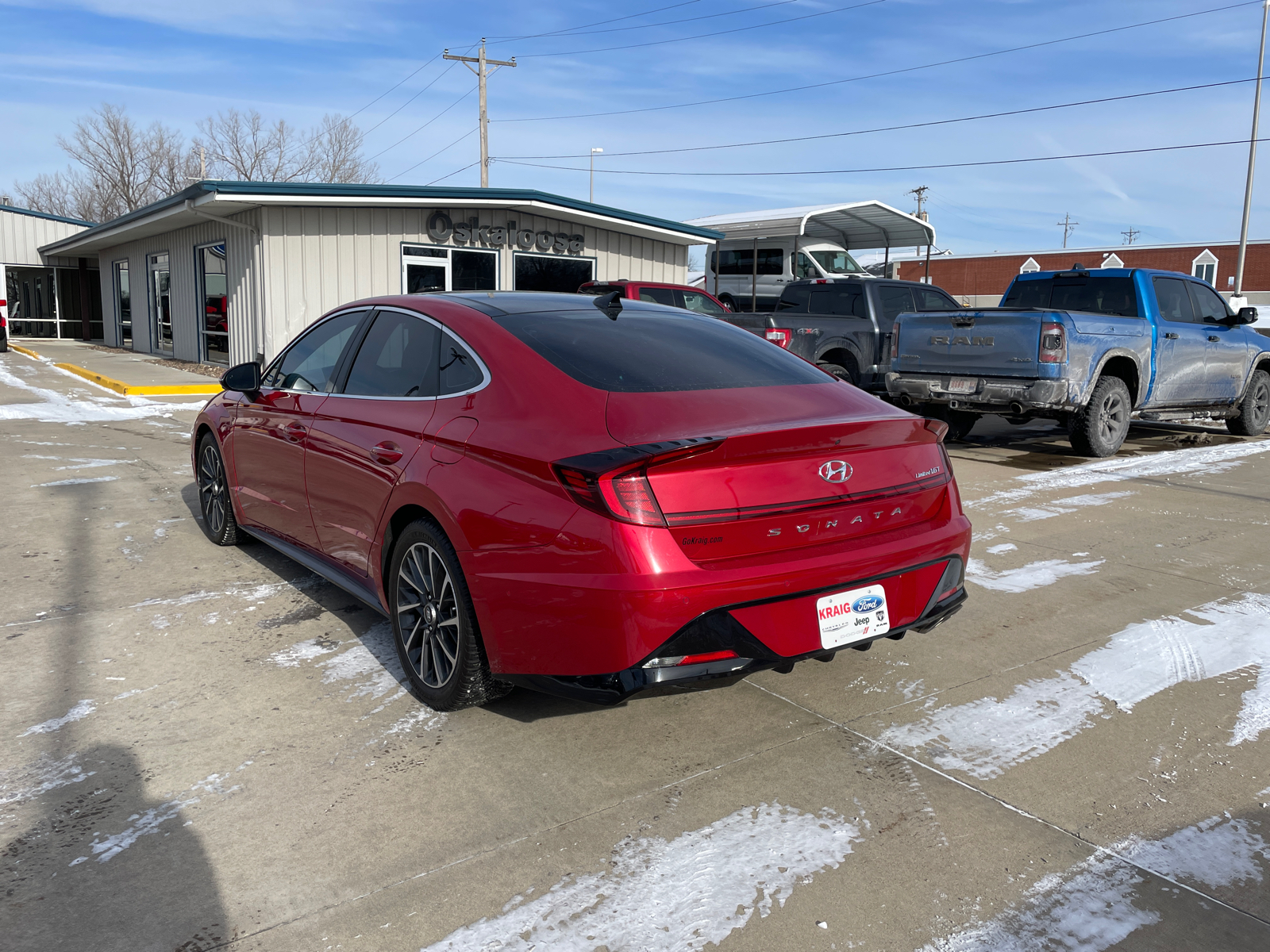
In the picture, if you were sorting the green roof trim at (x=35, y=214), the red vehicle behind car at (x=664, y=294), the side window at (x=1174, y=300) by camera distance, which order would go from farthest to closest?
1. the green roof trim at (x=35, y=214)
2. the red vehicle behind car at (x=664, y=294)
3. the side window at (x=1174, y=300)

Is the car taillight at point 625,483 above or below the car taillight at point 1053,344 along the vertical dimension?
below

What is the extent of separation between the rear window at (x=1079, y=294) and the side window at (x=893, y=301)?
80.0 inches

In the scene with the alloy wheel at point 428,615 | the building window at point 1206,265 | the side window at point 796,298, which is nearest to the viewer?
the alloy wheel at point 428,615

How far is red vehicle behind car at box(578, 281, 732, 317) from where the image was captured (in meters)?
13.0

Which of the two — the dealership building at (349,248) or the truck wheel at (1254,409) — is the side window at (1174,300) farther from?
the dealership building at (349,248)

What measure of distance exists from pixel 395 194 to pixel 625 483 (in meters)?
15.6

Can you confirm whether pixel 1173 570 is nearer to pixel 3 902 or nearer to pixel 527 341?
pixel 527 341

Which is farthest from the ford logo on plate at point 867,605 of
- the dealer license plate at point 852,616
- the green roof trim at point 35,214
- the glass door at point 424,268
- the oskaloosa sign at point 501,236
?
the green roof trim at point 35,214

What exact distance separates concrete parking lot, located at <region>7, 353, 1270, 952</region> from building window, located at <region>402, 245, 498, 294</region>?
44.5 feet

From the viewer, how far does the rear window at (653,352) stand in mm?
3441

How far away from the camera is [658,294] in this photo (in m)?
13.5

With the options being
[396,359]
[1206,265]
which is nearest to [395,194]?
[396,359]

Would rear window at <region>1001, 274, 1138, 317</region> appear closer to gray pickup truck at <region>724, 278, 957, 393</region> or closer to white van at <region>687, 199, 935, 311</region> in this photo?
gray pickup truck at <region>724, 278, 957, 393</region>

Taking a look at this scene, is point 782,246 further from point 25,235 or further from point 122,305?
point 25,235
